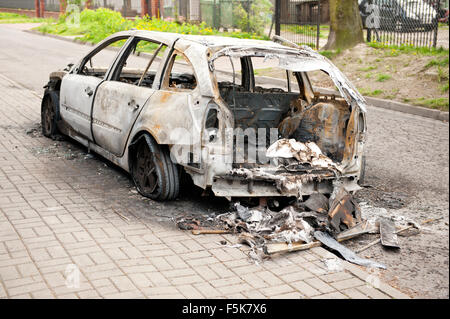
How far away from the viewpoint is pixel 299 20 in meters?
19.4

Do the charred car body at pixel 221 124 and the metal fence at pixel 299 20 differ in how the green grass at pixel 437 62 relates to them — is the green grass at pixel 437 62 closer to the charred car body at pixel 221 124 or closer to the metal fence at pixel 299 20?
the metal fence at pixel 299 20

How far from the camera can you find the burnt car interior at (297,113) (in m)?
6.69

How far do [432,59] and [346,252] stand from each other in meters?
10.6

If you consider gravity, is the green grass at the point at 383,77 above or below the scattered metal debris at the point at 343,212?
above

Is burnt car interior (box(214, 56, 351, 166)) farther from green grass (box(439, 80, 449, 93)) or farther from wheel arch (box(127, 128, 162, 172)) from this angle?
green grass (box(439, 80, 449, 93))

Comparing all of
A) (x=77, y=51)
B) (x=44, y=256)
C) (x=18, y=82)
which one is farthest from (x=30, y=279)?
(x=77, y=51)

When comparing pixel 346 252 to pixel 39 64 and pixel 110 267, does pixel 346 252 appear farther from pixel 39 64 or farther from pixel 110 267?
pixel 39 64

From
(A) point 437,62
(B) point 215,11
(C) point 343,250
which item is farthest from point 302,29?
(C) point 343,250

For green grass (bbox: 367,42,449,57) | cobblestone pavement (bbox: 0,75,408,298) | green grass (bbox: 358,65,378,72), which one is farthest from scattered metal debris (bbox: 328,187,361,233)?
green grass (bbox: 367,42,449,57)

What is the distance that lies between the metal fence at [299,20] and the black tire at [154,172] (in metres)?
12.9

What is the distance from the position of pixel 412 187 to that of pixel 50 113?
5.22 m

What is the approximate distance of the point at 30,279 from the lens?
449 centimetres

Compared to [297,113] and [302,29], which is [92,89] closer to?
[297,113]

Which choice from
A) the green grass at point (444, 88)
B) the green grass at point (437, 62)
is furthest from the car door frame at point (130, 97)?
the green grass at point (437, 62)
